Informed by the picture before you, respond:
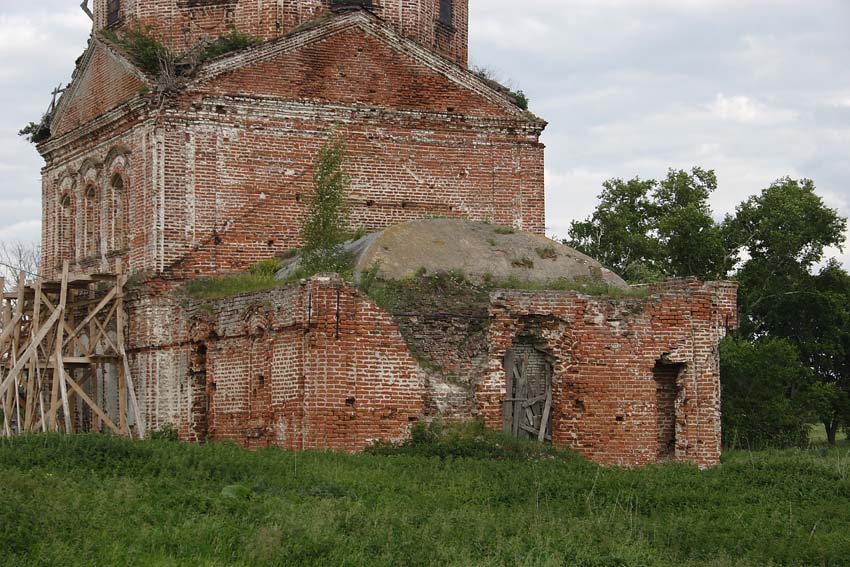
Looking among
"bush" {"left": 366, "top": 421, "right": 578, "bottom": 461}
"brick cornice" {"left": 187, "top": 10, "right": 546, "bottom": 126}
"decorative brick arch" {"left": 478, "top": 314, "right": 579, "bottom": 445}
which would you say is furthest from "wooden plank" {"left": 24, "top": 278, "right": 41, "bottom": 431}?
"decorative brick arch" {"left": 478, "top": 314, "right": 579, "bottom": 445}

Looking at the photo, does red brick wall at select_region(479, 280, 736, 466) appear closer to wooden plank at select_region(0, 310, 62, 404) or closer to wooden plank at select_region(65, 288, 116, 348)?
wooden plank at select_region(65, 288, 116, 348)

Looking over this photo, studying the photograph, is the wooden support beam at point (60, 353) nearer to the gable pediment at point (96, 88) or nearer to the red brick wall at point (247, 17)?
the gable pediment at point (96, 88)

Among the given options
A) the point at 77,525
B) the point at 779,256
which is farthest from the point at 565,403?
the point at 779,256

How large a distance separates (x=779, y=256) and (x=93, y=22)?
61.9 feet

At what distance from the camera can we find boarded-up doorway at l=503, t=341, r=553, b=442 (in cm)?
1745

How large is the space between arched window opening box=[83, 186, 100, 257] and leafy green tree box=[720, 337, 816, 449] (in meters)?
14.7

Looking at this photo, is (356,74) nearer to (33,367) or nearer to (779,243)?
(33,367)

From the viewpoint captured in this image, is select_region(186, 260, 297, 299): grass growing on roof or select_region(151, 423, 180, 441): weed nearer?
select_region(186, 260, 297, 299): grass growing on roof

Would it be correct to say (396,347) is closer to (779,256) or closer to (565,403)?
(565,403)

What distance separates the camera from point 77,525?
11.2 m

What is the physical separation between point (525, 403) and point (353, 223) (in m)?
4.49

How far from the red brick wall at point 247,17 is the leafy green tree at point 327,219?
2507 mm

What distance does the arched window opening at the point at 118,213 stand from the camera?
20891 millimetres

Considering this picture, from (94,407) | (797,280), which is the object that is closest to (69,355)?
(94,407)
